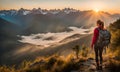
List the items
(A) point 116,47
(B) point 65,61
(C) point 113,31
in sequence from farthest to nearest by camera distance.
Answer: (C) point 113,31 < (A) point 116,47 < (B) point 65,61

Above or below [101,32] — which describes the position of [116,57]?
below

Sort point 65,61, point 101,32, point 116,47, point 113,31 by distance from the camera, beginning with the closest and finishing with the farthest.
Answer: point 101,32 → point 65,61 → point 116,47 → point 113,31

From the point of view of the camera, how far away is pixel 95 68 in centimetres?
1867

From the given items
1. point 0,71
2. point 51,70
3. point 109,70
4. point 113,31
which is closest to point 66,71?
point 51,70

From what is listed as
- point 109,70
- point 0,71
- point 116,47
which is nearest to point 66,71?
point 109,70

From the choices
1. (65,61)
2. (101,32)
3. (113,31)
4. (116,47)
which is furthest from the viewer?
(113,31)

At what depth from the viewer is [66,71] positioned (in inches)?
738

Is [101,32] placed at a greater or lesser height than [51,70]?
greater

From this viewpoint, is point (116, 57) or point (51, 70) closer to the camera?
point (51, 70)

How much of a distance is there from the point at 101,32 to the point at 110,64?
1.93 metres

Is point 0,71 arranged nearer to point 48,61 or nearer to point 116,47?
point 48,61

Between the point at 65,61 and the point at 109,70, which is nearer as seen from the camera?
the point at 109,70

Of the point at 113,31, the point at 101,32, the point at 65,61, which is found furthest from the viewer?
the point at 113,31

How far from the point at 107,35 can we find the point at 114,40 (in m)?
6.20
